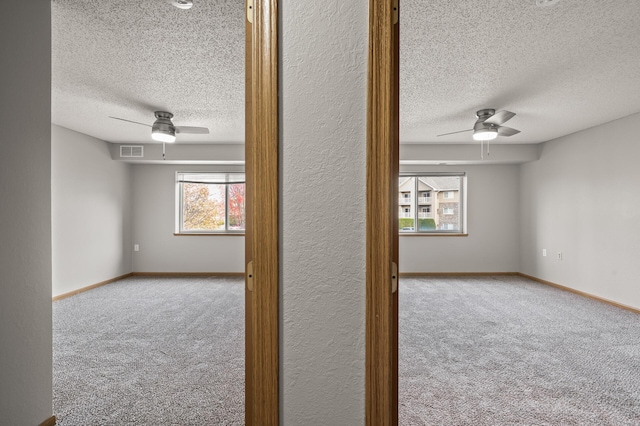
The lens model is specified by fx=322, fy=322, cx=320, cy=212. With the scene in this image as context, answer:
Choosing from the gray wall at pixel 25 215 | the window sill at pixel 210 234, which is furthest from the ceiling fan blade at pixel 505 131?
the window sill at pixel 210 234

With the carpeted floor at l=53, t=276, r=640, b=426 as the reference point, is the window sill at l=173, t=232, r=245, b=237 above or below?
above

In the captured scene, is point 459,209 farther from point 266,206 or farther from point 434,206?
point 266,206

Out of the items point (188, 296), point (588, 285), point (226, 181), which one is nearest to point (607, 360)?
point (588, 285)

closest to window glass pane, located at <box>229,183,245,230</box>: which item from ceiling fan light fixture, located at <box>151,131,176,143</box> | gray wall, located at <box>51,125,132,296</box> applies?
gray wall, located at <box>51,125,132,296</box>

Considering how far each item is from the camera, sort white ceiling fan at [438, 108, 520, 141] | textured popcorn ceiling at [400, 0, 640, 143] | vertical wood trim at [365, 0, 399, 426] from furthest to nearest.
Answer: white ceiling fan at [438, 108, 520, 141] → textured popcorn ceiling at [400, 0, 640, 143] → vertical wood trim at [365, 0, 399, 426]

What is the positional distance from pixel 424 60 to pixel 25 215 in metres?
2.81

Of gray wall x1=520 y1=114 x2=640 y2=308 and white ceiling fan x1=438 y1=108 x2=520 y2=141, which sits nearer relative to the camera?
white ceiling fan x1=438 y1=108 x2=520 y2=141

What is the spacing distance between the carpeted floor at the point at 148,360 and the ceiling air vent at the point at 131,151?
242 centimetres

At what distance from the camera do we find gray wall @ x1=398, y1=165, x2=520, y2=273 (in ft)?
20.2

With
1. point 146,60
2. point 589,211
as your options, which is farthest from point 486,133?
point 146,60

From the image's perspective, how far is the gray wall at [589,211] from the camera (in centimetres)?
402

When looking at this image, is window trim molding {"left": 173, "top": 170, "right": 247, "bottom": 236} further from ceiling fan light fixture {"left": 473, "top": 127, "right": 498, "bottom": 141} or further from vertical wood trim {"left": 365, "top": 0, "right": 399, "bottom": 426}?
vertical wood trim {"left": 365, "top": 0, "right": 399, "bottom": 426}

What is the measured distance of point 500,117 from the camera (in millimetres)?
3385

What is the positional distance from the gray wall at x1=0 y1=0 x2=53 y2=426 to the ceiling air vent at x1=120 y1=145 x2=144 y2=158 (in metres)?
4.10
